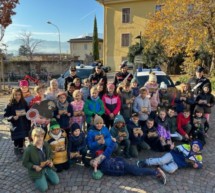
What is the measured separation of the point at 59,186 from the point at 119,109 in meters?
2.71

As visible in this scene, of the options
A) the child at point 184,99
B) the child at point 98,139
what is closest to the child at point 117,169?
the child at point 98,139

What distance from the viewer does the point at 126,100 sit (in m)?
6.57

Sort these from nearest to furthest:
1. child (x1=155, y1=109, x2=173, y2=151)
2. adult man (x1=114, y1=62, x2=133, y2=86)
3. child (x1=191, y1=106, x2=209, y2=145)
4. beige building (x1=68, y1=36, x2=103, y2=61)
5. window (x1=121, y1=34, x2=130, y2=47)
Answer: child (x1=155, y1=109, x2=173, y2=151) < child (x1=191, y1=106, x2=209, y2=145) < adult man (x1=114, y1=62, x2=133, y2=86) < window (x1=121, y1=34, x2=130, y2=47) < beige building (x1=68, y1=36, x2=103, y2=61)

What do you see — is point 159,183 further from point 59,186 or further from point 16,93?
point 16,93

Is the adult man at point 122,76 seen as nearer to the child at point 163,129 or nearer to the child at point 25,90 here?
the child at point 163,129

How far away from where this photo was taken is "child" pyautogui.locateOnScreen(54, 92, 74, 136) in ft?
18.6

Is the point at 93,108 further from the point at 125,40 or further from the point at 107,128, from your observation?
the point at 125,40

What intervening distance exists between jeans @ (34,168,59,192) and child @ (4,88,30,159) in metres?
1.41

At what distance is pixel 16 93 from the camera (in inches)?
213

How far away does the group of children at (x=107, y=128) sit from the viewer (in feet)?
15.9

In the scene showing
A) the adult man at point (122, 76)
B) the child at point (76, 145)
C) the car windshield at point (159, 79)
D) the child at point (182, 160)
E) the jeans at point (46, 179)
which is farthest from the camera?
the car windshield at point (159, 79)

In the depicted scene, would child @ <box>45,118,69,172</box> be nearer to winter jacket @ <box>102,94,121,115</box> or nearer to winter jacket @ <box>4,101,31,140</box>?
winter jacket @ <box>4,101,31,140</box>

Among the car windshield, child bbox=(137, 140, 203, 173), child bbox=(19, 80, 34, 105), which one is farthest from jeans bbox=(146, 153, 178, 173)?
the car windshield

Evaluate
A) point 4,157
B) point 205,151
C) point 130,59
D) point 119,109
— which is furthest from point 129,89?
point 130,59
